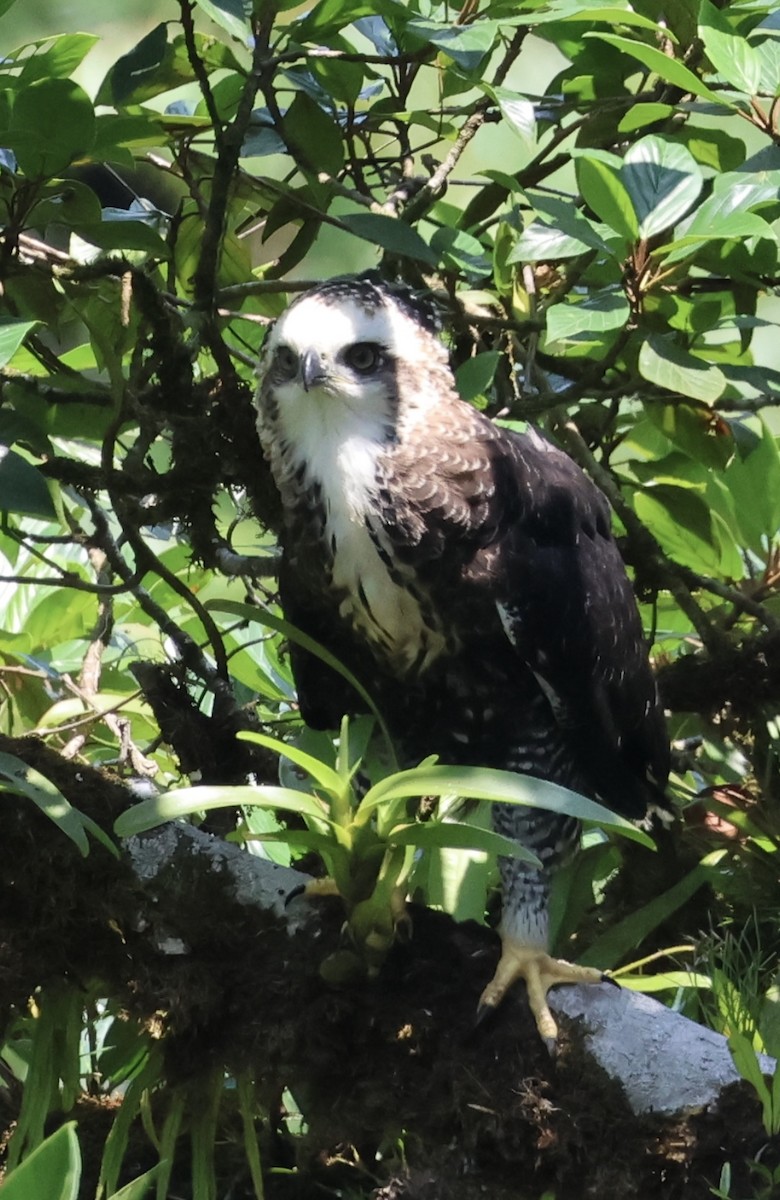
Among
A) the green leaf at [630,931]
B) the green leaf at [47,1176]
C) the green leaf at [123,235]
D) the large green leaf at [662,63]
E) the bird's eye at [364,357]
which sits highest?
the green leaf at [123,235]

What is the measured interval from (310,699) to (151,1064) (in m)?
0.52

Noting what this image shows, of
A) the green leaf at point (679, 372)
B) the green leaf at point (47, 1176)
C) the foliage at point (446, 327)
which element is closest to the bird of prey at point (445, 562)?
the foliage at point (446, 327)

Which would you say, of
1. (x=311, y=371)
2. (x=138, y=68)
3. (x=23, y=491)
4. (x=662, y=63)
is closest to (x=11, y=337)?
(x=23, y=491)

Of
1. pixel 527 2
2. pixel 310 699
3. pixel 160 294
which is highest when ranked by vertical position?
pixel 527 2

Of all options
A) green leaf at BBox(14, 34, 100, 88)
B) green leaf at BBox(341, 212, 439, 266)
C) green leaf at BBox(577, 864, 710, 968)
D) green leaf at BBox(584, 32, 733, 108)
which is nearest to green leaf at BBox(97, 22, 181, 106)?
green leaf at BBox(14, 34, 100, 88)

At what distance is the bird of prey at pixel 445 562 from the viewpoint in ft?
4.64

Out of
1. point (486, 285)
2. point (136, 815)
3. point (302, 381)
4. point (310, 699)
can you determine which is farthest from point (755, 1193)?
point (486, 285)

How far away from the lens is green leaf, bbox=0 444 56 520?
125 centimetres

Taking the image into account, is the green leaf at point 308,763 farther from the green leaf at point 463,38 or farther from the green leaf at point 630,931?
the green leaf at point 463,38

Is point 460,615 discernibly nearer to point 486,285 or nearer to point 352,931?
point 352,931

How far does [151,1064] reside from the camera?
135cm

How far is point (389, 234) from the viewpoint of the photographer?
1.47 metres

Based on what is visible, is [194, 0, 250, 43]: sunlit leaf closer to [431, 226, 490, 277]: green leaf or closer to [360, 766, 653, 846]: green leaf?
[431, 226, 490, 277]: green leaf

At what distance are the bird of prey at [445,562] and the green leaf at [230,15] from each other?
32 cm
